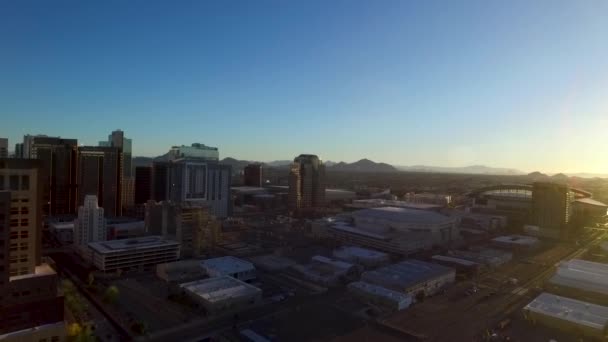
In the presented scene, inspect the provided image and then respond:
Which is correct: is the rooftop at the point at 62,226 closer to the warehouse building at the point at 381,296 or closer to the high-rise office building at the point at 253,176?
the warehouse building at the point at 381,296

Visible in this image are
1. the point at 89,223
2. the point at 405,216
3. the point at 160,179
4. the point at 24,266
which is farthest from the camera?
the point at 160,179

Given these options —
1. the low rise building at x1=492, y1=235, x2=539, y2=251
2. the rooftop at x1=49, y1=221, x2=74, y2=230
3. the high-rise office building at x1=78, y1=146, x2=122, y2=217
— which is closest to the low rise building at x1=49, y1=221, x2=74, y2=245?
the rooftop at x1=49, y1=221, x2=74, y2=230

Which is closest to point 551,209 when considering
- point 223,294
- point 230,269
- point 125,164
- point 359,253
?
point 359,253

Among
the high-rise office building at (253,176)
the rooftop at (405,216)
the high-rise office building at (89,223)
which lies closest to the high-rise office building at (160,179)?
the high-rise office building at (89,223)

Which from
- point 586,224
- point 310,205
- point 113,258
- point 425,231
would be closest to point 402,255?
point 425,231

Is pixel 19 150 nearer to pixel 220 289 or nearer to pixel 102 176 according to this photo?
pixel 102 176

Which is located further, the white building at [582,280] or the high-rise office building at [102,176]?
the high-rise office building at [102,176]

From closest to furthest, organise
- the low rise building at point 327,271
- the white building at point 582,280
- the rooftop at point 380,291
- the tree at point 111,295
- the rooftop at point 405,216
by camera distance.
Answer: the tree at point 111,295
the rooftop at point 380,291
the white building at point 582,280
the low rise building at point 327,271
the rooftop at point 405,216
